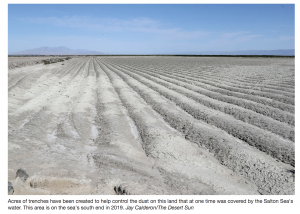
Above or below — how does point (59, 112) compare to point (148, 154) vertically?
above

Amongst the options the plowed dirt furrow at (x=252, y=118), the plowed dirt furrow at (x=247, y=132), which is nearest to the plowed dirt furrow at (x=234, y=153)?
the plowed dirt furrow at (x=247, y=132)

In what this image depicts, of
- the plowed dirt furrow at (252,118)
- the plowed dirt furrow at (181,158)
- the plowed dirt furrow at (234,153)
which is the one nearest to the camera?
the plowed dirt furrow at (181,158)

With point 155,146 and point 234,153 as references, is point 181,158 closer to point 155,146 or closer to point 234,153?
point 155,146

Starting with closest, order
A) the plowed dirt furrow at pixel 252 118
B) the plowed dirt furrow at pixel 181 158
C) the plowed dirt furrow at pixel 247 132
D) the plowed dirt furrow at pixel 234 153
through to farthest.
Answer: the plowed dirt furrow at pixel 181 158
the plowed dirt furrow at pixel 234 153
the plowed dirt furrow at pixel 247 132
the plowed dirt furrow at pixel 252 118

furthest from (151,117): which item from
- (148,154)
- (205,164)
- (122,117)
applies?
(205,164)

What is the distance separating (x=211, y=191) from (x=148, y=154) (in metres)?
1.50

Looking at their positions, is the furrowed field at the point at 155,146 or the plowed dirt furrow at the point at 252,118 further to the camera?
the plowed dirt furrow at the point at 252,118

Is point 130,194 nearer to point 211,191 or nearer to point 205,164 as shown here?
point 211,191

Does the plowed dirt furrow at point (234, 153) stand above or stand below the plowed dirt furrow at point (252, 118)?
below

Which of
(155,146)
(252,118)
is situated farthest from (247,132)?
(155,146)

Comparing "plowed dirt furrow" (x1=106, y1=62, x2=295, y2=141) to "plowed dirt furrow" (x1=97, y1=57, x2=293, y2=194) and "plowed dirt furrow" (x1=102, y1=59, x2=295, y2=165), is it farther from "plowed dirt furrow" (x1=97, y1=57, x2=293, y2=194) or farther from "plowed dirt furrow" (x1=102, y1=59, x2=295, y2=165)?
"plowed dirt furrow" (x1=97, y1=57, x2=293, y2=194)

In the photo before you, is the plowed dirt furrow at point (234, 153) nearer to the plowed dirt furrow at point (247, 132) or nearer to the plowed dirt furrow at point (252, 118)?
the plowed dirt furrow at point (247, 132)
